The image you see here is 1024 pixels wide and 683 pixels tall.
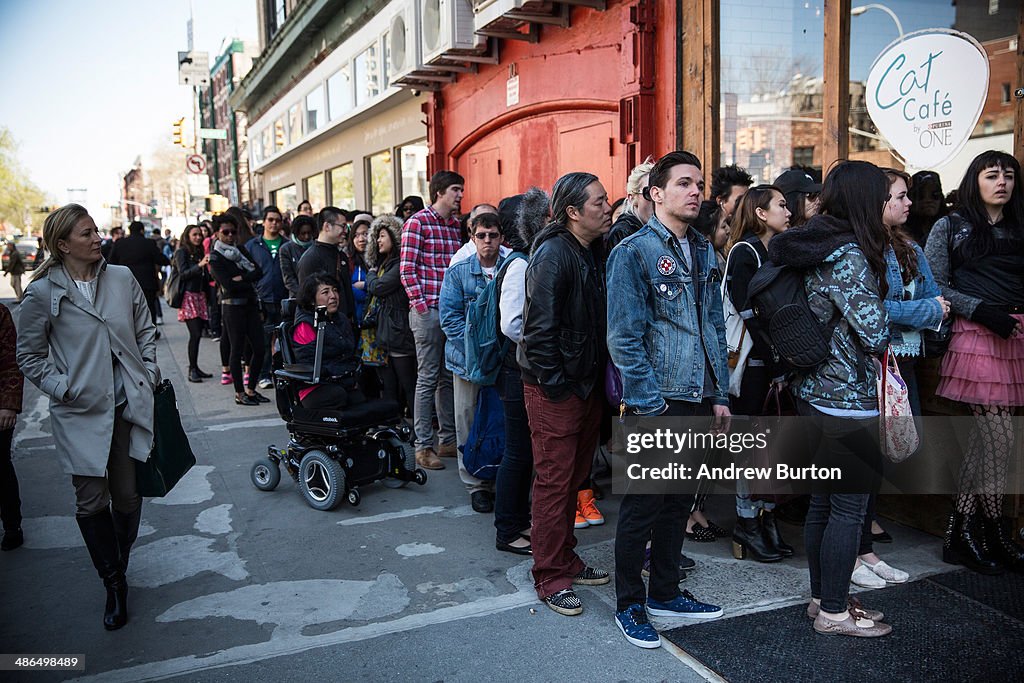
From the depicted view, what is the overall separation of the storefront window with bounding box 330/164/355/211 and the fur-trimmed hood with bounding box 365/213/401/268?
1209cm

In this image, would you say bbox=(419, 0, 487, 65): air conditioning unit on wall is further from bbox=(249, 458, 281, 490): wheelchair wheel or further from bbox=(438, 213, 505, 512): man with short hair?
bbox=(249, 458, 281, 490): wheelchair wheel

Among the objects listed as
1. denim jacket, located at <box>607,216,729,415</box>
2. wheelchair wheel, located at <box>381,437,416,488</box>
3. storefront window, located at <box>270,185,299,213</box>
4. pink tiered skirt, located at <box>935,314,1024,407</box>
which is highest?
storefront window, located at <box>270,185,299,213</box>

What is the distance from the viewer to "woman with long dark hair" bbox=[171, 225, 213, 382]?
407 inches

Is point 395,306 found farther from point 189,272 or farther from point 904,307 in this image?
point 189,272

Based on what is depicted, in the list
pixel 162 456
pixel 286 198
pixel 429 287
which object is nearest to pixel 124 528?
pixel 162 456

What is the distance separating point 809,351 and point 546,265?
1.20 meters

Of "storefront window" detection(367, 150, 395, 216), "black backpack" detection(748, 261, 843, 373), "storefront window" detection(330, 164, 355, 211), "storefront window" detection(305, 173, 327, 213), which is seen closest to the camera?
"black backpack" detection(748, 261, 843, 373)

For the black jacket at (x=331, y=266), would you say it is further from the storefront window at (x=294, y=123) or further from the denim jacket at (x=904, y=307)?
the storefront window at (x=294, y=123)

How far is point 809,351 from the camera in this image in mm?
3402

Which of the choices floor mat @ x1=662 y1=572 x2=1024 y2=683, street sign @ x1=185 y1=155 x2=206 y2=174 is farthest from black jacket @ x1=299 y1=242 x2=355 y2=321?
street sign @ x1=185 y1=155 x2=206 y2=174

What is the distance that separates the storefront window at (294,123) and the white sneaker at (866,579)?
798 inches

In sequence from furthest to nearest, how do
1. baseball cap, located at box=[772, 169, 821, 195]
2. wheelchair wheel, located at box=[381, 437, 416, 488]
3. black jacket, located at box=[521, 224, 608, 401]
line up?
wheelchair wheel, located at box=[381, 437, 416, 488] → baseball cap, located at box=[772, 169, 821, 195] → black jacket, located at box=[521, 224, 608, 401]

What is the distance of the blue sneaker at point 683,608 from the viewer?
12.3 ft

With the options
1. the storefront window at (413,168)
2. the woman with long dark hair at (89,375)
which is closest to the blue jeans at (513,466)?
the woman with long dark hair at (89,375)
